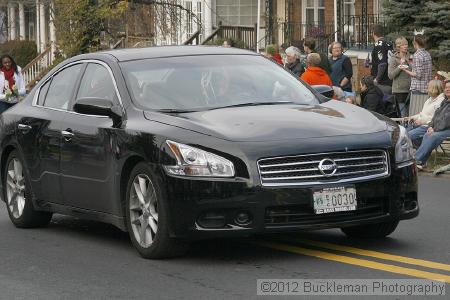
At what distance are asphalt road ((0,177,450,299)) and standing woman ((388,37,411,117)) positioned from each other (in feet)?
30.4

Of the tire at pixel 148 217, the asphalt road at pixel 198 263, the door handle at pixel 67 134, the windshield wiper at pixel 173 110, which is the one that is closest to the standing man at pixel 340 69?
the asphalt road at pixel 198 263

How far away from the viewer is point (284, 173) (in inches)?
347

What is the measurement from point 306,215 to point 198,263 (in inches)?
34.4

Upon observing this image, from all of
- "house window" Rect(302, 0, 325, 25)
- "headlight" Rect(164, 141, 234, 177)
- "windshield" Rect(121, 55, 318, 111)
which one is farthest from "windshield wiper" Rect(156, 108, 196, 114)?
"house window" Rect(302, 0, 325, 25)

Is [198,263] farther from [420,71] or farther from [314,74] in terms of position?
[420,71]

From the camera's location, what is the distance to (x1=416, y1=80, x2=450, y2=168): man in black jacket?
16734mm

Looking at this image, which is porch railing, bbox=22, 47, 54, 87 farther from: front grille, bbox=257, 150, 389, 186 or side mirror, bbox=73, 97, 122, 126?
front grille, bbox=257, 150, 389, 186

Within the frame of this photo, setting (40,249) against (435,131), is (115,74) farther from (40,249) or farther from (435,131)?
(435,131)

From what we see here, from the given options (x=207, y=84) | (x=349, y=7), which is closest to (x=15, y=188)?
(x=207, y=84)

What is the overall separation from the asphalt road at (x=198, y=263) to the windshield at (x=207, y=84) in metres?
1.11

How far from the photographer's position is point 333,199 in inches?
349

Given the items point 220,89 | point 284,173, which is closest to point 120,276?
point 284,173

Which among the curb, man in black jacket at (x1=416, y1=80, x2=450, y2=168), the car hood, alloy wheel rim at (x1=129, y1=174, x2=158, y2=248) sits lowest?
the curb

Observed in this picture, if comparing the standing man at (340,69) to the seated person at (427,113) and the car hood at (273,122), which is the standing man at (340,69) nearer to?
the seated person at (427,113)
